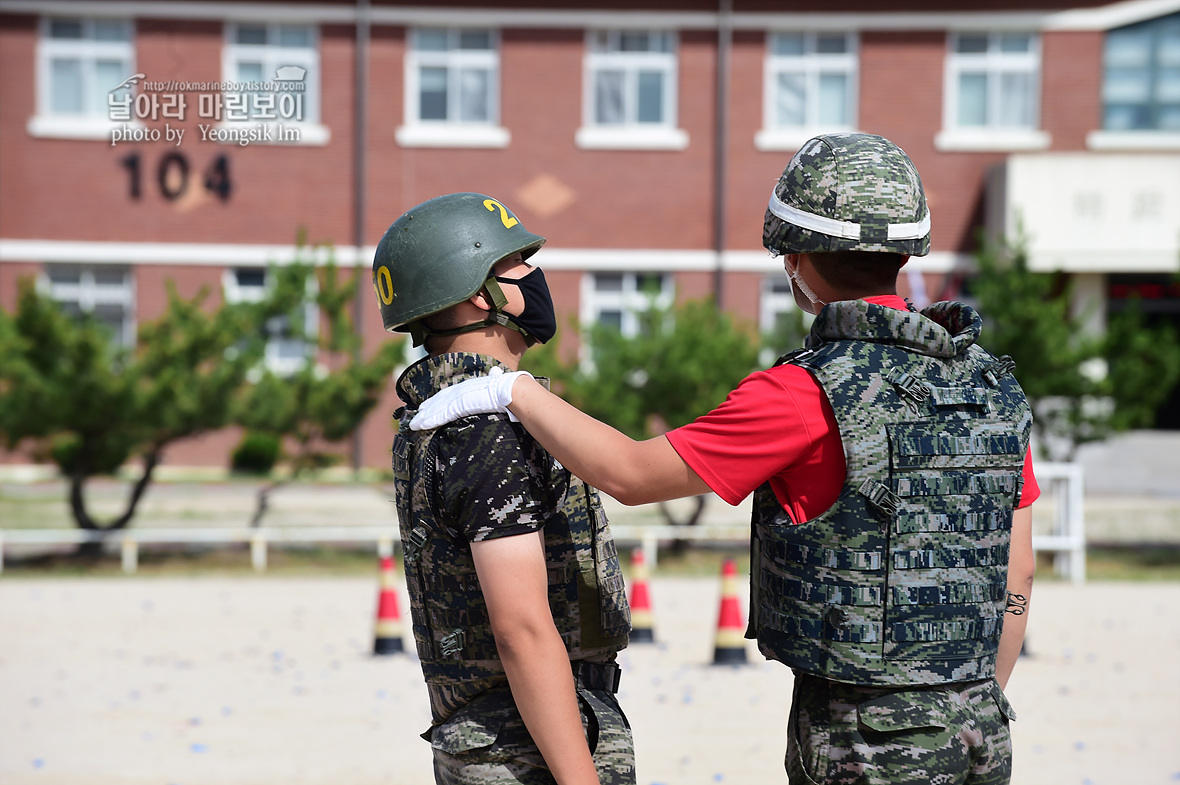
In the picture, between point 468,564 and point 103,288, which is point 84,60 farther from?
point 468,564

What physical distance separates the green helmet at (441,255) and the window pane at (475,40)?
20.7 m

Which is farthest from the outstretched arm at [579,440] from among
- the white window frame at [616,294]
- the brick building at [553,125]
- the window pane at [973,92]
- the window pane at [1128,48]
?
the window pane at [1128,48]

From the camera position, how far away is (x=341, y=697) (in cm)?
730

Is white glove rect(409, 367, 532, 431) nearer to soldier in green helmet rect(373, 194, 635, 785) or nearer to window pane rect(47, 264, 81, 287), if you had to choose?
soldier in green helmet rect(373, 194, 635, 785)

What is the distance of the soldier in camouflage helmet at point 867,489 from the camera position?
2.22 m

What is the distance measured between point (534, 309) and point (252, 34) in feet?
70.1

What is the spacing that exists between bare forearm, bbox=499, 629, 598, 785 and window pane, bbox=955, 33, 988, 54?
22498mm

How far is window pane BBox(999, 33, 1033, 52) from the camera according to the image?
22.3 metres

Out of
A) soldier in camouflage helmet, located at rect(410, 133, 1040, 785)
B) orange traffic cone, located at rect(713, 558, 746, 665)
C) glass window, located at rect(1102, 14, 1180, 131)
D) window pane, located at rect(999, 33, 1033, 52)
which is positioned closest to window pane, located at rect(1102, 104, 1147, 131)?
glass window, located at rect(1102, 14, 1180, 131)

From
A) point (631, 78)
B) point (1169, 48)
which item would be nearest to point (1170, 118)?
point (1169, 48)

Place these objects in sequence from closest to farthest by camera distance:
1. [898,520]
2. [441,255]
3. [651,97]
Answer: [898,520]
[441,255]
[651,97]

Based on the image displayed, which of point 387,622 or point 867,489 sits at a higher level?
point 867,489

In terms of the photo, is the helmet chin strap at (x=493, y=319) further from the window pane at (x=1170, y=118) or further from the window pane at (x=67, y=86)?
the window pane at (x=1170, y=118)

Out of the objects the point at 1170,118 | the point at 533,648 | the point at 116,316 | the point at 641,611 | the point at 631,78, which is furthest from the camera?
the point at 1170,118
